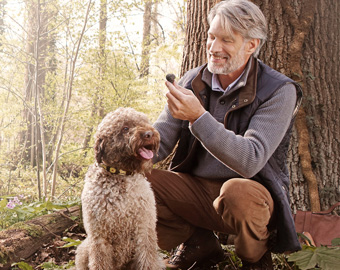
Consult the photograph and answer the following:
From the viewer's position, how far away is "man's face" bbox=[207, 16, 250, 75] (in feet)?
8.95

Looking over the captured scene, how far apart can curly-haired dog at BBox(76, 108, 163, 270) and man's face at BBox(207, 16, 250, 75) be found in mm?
763

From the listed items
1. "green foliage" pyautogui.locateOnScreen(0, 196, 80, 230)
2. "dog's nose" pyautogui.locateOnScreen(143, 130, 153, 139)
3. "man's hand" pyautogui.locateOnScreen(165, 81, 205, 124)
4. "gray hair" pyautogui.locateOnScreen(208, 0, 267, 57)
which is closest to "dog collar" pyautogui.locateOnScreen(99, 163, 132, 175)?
"dog's nose" pyautogui.locateOnScreen(143, 130, 153, 139)

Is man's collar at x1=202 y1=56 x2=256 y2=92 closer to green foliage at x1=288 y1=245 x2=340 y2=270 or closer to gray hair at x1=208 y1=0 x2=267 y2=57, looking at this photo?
gray hair at x1=208 y1=0 x2=267 y2=57

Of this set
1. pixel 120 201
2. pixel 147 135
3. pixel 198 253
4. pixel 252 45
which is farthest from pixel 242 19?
pixel 198 253

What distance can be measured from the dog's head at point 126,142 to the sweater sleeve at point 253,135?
315mm

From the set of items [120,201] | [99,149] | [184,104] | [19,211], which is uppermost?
[184,104]

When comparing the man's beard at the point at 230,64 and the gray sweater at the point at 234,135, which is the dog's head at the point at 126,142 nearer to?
the gray sweater at the point at 234,135

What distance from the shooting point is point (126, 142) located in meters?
2.35

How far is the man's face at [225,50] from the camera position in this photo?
107 inches

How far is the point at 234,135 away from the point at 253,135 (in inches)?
7.9

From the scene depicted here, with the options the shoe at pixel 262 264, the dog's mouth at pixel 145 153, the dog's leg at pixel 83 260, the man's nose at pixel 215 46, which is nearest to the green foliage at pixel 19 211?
the dog's leg at pixel 83 260

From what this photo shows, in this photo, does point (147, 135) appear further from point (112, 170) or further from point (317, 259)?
point (317, 259)

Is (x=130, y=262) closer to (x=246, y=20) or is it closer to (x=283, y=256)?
(x=283, y=256)

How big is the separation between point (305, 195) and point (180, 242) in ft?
4.53
